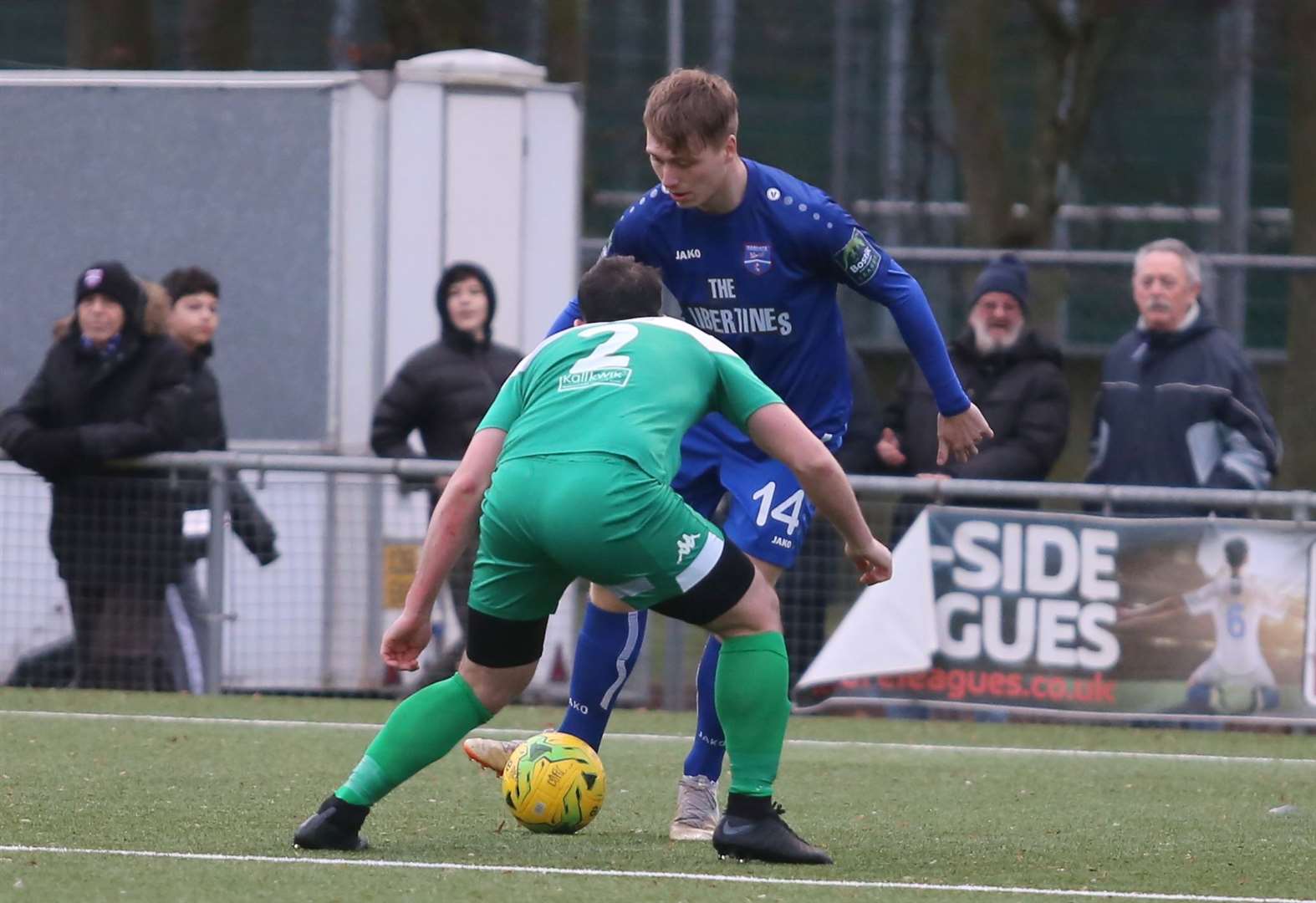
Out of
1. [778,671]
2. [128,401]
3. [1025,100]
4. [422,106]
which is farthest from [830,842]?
[1025,100]

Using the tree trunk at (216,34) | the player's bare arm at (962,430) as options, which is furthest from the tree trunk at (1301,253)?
the player's bare arm at (962,430)

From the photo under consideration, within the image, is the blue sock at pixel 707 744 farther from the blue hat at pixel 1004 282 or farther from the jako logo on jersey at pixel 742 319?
the blue hat at pixel 1004 282

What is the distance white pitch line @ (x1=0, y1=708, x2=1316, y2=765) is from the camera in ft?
29.1

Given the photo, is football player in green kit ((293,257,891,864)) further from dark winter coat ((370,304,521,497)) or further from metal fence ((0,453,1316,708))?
dark winter coat ((370,304,521,497))

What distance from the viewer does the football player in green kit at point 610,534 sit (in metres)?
5.59

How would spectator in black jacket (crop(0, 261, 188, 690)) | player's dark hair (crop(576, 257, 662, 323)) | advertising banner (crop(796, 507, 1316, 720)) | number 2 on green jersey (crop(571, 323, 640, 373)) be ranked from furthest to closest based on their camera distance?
spectator in black jacket (crop(0, 261, 188, 690)), advertising banner (crop(796, 507, 1316, 720)), player's dark hair (crop(576, 257, 662, 323)), number 2 on green jersey (crop(571, 323, 640, 373))

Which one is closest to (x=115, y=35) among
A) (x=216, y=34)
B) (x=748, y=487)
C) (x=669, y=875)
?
(x=216, y=34)

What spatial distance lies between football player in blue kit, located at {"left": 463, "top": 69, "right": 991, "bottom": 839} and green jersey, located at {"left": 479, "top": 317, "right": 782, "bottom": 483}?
0.56 metres

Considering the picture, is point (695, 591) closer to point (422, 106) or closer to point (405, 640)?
point (405, 640)

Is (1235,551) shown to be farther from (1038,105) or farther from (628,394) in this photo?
(1038,105)

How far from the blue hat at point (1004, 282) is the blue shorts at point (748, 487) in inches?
138

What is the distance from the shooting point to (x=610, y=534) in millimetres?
→ 5535

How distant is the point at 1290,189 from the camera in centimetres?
1511

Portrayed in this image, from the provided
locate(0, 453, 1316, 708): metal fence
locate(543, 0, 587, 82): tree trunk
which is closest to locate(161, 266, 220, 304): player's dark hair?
locate(0, 453, 1316, 708): metal fence
